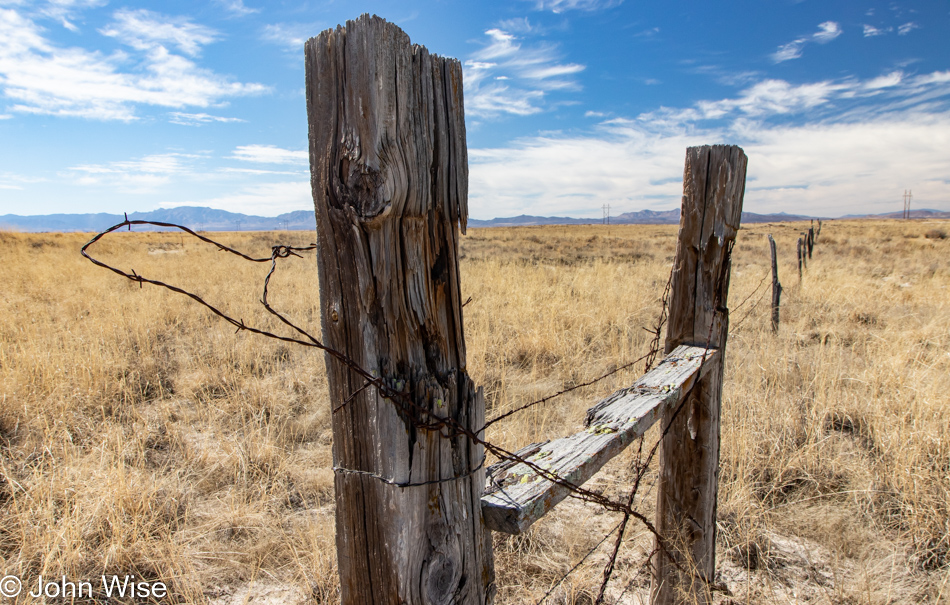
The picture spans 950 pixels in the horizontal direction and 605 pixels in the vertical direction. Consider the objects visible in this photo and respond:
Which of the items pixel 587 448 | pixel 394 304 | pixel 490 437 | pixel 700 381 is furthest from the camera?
pixel 490 437

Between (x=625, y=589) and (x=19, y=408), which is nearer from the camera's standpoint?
(x=625, y=589)

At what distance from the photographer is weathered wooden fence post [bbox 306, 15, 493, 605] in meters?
0.78

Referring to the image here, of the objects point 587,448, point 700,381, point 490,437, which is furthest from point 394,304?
point 490,437

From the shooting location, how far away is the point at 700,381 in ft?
7.13

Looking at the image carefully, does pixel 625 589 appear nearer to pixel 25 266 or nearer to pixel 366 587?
pixel 366 587

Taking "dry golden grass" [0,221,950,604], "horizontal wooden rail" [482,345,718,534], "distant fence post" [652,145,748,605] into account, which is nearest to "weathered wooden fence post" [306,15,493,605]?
"horizontal wooden rail" [482,345,718,534]

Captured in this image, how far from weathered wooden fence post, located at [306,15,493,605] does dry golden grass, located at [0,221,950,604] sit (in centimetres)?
174

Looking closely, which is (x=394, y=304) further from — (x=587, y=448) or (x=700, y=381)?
(x=700, y=381)

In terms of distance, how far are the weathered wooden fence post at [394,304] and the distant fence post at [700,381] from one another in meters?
1.50

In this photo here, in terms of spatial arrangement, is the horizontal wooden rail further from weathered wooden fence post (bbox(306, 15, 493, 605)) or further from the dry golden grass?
the dry golden grass

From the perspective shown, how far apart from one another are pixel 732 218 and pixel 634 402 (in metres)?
1.00

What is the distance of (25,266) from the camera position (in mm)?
11523

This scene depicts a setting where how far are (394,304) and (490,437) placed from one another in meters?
3.03

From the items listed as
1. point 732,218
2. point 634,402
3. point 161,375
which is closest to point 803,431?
point 732,218
